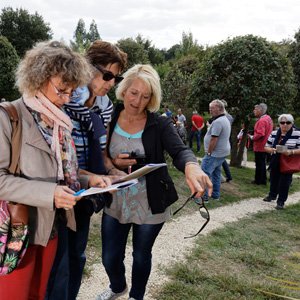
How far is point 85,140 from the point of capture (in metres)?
1.92

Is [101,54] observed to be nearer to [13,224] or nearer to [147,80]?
[147,80]

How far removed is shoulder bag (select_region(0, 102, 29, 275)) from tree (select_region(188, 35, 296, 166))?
7810 millimetres

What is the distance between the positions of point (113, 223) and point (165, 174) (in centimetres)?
58

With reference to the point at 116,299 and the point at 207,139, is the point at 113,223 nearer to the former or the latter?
the point at 116,299

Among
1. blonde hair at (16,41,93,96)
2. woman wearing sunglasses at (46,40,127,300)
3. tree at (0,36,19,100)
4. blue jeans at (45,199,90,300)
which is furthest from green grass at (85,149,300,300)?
tree at (0,36,19,100)

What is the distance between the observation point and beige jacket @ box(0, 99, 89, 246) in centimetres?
132

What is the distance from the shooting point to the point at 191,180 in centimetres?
172

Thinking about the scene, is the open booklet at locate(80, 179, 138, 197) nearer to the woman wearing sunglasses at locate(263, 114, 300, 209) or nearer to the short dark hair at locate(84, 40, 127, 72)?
the short dark hair at locate(84, 40, 127, 72)

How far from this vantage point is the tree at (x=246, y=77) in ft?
27.0

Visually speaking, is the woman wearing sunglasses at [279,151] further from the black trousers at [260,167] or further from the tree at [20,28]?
the tree at [20,28]

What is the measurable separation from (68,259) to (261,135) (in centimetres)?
671

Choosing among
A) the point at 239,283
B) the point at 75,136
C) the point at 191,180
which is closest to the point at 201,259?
the point at 239,283

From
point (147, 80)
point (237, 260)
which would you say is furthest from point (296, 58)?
point (147, 80)

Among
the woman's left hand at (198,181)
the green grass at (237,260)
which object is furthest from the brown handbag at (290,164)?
the woman's left hand at (198,181)
